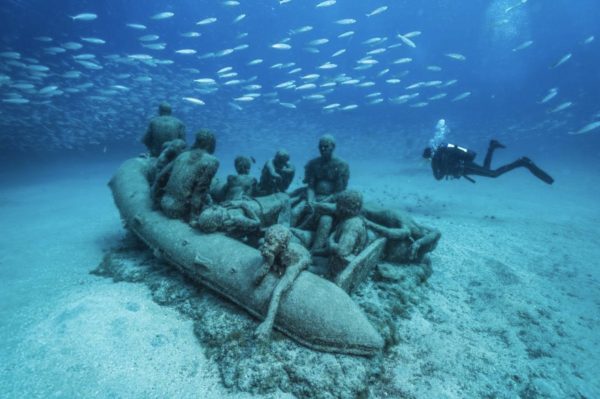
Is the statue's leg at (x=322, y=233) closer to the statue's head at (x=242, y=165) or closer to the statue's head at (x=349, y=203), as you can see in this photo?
the statue's head at (x=349, y=203)

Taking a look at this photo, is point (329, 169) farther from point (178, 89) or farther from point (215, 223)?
point (178, 89)

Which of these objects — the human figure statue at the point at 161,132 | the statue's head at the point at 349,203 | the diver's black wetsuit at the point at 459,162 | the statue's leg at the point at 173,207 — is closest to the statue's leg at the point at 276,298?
the statue's head at the point at 349,203

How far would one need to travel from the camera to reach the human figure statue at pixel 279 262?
3.28 metres

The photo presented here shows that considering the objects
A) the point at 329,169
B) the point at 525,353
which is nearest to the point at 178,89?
the point at 329,169

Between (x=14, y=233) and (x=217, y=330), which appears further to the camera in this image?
(x=14, y=233)

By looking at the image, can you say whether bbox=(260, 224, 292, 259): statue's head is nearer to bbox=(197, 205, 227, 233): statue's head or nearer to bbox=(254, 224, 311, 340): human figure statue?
bbox=(254, 224, 311, 340): human figure statue

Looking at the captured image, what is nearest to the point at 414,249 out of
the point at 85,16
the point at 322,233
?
the point at 322,233

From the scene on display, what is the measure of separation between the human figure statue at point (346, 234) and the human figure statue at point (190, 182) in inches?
88.2

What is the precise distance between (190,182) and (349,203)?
8.55 ft

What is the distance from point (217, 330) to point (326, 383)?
148 cm

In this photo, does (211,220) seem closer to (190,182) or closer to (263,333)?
(190,182)

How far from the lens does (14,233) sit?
324 inches

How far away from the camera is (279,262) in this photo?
353cm

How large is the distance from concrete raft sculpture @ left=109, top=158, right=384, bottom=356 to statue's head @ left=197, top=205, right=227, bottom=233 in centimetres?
12
